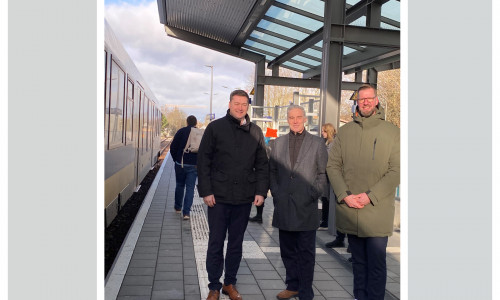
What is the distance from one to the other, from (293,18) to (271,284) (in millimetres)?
8343

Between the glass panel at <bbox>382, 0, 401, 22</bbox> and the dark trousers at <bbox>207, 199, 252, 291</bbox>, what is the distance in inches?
281

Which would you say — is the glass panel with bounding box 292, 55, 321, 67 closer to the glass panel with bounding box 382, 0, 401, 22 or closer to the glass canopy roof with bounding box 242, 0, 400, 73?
the glass canopy roof with bounding box 242, 0, 400, 73

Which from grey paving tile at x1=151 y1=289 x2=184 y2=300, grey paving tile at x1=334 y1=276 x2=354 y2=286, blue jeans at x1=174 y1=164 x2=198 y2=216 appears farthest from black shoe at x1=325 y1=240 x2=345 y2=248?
blue jeans at x1=174 y1=164 x2=198 y2=216

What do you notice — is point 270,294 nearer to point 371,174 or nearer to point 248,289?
point 248,289

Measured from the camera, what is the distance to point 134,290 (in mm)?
4992

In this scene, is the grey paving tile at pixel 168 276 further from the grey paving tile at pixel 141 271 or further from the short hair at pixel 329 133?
the short hair at pixel 329 133

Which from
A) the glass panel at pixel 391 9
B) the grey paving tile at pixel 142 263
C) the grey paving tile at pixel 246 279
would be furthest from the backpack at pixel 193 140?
the glass panel at pixel 391 9

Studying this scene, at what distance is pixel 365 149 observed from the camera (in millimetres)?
4074

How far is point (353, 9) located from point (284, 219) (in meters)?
7.64

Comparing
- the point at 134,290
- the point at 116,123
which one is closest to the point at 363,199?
the point at 134,290

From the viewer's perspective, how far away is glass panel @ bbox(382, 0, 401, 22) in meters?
10.3

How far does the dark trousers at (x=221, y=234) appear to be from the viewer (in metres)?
4.65
